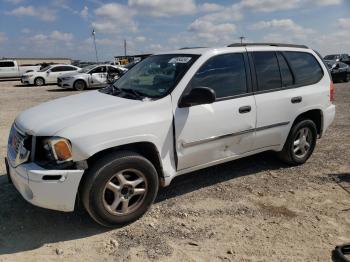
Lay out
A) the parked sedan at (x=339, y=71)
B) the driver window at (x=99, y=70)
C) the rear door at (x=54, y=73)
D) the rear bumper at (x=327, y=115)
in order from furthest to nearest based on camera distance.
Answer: the rear door at (x=54, y=73) → the parked sedan at (x=339, y=71) → the driver window at (x=99, y=70) → the rear bumper at (x=327, y=115)

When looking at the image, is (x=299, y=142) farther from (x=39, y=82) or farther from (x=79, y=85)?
(x=39, y=82)

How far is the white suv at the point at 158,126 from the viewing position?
3559mm

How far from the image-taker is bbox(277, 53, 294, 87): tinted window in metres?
5.25

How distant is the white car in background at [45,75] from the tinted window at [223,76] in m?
21.6

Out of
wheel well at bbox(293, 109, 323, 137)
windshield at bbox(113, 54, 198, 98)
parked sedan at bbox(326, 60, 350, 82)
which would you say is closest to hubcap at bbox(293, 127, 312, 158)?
wheel well at bbox(293, 109, 323, 137)

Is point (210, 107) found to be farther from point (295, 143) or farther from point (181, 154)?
point (295, 143)

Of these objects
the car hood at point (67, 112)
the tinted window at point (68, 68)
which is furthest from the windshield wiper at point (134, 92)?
the tinted window at point (68, 68)

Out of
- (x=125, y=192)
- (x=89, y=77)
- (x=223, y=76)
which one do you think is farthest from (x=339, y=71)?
(x=125, y=192)

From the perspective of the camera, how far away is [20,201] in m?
4.50

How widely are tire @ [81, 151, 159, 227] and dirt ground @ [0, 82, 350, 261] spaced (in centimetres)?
17

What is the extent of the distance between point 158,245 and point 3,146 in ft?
15.2

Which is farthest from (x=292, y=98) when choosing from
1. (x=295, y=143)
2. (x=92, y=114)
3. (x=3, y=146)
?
(x=3, y=146)

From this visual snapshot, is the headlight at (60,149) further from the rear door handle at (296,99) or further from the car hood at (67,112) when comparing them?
the rear door handle at (296,99)

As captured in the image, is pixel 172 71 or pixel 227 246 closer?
pixel 227 246
